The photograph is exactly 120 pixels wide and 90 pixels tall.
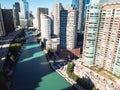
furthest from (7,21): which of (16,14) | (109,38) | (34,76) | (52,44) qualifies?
(109,38)

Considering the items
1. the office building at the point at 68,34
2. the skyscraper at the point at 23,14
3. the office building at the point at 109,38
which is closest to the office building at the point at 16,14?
the skyscraper at the point at 23,14

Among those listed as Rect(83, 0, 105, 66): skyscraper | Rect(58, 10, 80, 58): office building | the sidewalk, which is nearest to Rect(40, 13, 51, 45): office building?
Rect(58, 10, 80, 58): office building

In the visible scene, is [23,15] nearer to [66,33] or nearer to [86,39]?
[66,33]

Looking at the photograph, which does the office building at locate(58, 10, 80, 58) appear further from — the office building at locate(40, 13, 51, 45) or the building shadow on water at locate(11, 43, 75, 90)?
the office building at locate(40, 13, 51, 45)

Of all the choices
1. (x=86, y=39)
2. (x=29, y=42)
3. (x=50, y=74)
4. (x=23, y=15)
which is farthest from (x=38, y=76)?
(x=23, y=15)

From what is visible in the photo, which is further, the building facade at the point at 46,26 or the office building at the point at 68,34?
the building facade at the point at 46,26

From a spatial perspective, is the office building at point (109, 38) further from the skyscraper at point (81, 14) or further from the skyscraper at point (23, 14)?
the skyscraper at point (23, 14)

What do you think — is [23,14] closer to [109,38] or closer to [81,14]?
[81,14]
